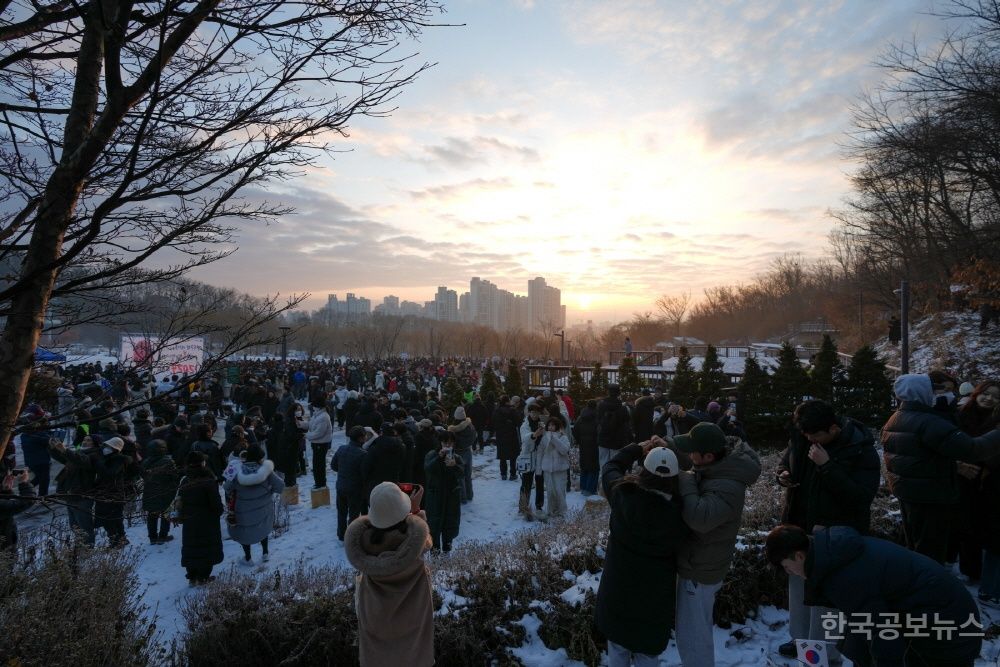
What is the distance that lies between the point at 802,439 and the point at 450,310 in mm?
162819

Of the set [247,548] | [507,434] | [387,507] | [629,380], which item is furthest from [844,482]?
[629,380]

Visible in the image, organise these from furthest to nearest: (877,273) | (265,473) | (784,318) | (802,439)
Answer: (784,318), (877,273), (265,473), (802,439)

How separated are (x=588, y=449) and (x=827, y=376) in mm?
7218

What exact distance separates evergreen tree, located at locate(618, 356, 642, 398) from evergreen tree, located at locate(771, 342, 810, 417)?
15.1 ft

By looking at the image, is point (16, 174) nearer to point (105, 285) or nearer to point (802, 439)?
point (105, 285)

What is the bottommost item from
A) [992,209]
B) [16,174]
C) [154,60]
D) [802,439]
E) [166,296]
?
[802,439]

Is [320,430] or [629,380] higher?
[629,380]

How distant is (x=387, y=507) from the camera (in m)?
2.79

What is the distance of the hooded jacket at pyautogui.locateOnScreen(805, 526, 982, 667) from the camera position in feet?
8.45

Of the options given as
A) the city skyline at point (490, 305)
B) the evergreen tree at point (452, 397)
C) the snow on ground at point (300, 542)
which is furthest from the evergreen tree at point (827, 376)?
the city skyline at point (490, 305)

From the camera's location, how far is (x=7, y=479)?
5.72 m

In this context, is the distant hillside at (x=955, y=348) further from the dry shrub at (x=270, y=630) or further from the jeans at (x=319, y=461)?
the dry shrub at (x=270, y=630)

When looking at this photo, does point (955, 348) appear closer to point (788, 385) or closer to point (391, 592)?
point (788, 385)

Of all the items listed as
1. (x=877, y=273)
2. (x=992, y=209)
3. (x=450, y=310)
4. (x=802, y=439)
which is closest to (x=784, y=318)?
(x=877, y=273)
